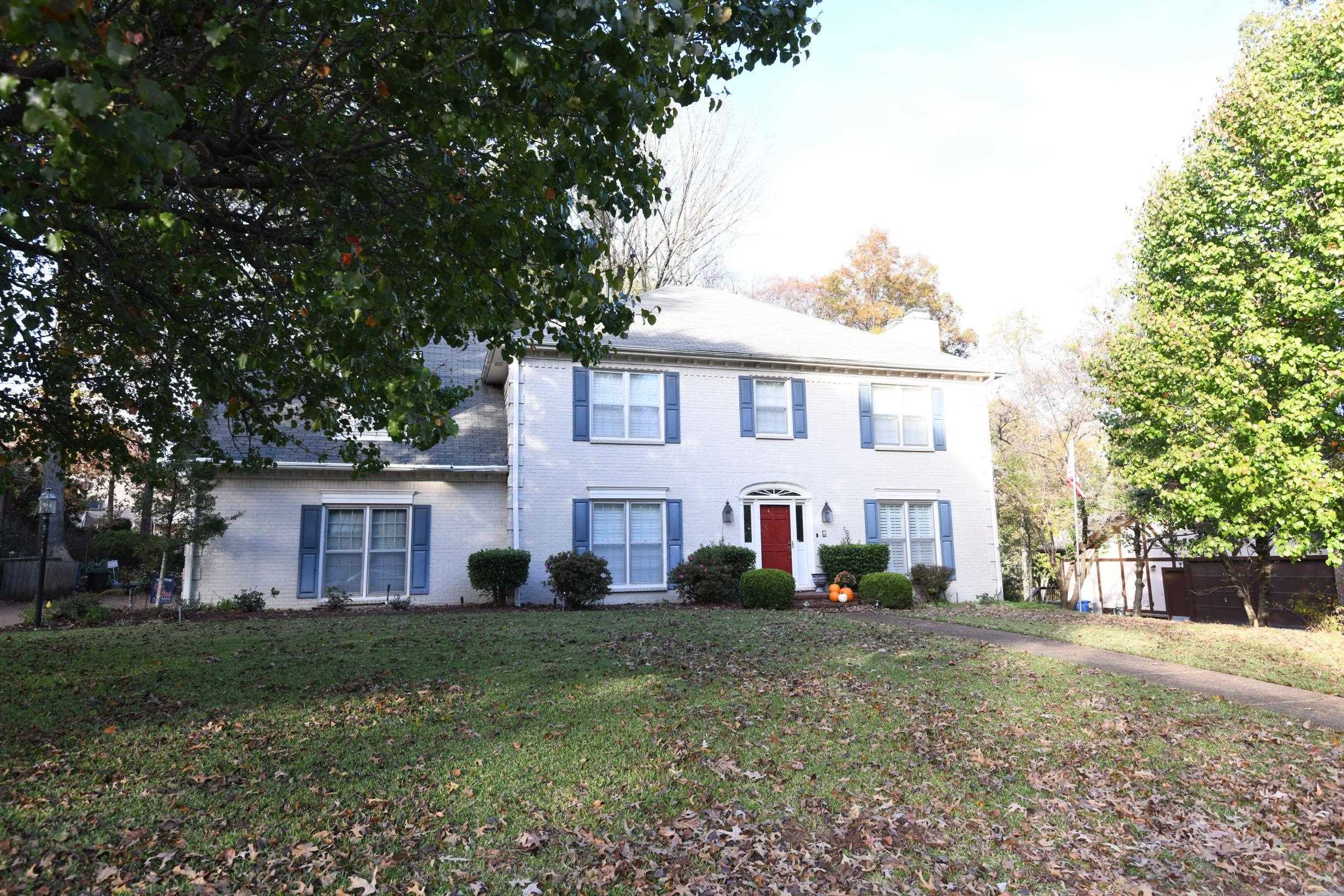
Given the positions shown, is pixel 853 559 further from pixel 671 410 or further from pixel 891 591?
pixel 671 410

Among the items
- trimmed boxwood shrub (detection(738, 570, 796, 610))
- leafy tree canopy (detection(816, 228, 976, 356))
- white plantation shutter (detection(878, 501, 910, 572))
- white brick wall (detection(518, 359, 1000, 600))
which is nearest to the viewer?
trimmed boxwood shrub (detection(738, 570, 796, 610))

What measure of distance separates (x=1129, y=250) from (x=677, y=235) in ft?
49.8

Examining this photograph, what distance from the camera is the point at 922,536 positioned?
18203 mm

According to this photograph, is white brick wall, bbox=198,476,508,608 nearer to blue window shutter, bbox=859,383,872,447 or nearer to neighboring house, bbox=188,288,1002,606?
neighboring house, bbox=188,288,1002,606

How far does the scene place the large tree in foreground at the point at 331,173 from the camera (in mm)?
3775

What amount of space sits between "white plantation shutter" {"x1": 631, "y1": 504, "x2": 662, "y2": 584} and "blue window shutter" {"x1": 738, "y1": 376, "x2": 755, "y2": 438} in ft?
8.86

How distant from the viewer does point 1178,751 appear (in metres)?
5.90


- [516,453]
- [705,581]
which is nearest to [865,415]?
[705,581]

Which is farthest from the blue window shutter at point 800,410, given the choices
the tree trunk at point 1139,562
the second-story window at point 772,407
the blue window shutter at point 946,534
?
the tree trunk at point 1139,562

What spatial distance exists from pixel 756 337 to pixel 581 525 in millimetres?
6118

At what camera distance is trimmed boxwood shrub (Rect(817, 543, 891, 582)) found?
16.7m

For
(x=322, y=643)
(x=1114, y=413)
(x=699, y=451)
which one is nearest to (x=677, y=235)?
(x=699, y=451)

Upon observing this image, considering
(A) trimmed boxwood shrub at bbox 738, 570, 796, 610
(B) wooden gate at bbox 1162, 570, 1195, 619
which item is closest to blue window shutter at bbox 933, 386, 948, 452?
(A) trimmed boxwood shrub at bbox 738, 570, 796, 610

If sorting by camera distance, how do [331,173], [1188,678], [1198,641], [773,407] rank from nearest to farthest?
[331,173], [1188,678], [1198,641], [773,407]
